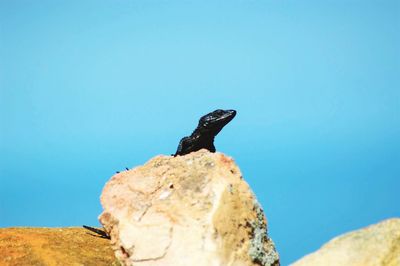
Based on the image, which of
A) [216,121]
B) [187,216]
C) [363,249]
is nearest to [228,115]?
[216,121]

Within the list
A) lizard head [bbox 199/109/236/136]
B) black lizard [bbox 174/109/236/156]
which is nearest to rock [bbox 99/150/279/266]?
black lizard [bbox 174/109/236/156]

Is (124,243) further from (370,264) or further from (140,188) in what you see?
(370,264)

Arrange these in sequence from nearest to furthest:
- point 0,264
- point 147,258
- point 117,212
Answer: point 147,258 → point 117,212 → point 0,264

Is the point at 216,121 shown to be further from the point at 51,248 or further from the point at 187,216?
the point at 187,216

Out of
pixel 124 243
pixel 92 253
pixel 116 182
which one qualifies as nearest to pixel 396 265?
pixel 124 243

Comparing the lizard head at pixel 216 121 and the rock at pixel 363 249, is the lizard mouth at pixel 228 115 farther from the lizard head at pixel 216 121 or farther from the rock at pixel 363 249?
the rock at pixel 363 249

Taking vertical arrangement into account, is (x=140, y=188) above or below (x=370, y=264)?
above

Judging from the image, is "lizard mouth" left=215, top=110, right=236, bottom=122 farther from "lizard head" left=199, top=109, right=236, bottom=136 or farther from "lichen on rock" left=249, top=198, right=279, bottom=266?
"lichen on rock" left=249, top=198, right=279, bottom=266
